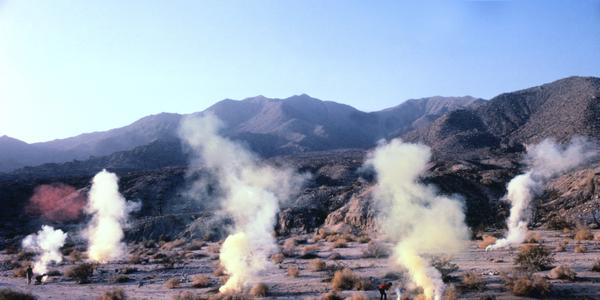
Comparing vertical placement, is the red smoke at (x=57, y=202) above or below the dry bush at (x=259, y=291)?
above

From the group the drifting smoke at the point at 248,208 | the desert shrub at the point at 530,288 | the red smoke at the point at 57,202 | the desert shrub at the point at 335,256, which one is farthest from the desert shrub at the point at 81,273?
the red smoke at the point at 57,202

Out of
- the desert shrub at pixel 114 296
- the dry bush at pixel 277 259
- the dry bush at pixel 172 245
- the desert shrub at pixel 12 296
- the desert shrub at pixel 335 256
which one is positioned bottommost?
the dry bush at pixel 172 245

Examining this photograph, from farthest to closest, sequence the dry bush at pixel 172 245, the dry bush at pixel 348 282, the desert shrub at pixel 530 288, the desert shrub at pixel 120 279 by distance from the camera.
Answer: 1. the dry bush at pixel 172 245
2. the desert shrub at pixel 120 279
3. the dry bush at pixel 348 282
4. the desert shrub at pixel 530 288

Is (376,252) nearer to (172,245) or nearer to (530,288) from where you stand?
(530,288)

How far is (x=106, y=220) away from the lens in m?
54.2

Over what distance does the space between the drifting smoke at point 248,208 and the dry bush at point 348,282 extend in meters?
3.90

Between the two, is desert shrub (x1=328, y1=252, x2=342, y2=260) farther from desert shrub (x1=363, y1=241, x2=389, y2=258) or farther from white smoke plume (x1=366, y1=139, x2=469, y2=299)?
white smoke plume (x1=366, y1=139, x2=469, y2=299)

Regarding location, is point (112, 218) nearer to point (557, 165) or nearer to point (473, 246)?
point (473, 246)

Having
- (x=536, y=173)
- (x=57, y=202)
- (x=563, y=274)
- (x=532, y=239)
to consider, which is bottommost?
(x=532, y=239)

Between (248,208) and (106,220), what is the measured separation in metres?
16.3

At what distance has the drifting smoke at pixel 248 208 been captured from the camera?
25.3 meters

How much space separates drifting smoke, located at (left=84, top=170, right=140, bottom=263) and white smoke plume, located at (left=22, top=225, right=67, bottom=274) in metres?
2.36

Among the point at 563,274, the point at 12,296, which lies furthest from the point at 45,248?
the point at 563,274

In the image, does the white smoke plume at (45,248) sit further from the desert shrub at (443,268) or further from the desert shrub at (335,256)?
the desert shrub at (443,268)
